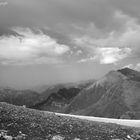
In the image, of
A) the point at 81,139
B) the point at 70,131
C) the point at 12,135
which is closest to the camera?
the point at 12,135

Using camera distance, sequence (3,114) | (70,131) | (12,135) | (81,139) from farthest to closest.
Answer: (3,114) < (70,131) < (81,139) < (12,135)

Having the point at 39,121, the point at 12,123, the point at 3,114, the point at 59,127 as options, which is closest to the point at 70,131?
the point at 59,127

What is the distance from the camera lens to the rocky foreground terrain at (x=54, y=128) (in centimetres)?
2273

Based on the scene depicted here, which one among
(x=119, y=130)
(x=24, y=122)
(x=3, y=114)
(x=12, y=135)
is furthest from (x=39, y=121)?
(x=119, y=130)

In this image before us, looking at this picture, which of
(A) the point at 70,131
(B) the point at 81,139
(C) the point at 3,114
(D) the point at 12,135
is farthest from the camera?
(C) the point at 3,114

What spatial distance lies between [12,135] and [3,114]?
5.55m

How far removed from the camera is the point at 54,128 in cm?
2486

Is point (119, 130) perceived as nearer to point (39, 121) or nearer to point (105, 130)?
point (105, 130)

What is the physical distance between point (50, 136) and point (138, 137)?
9.05 metres

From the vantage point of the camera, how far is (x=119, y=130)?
90.5 ft

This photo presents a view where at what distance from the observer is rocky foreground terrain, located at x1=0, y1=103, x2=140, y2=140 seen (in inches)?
895

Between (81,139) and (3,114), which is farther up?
(3,114)

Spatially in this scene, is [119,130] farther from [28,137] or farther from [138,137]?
[28,137]

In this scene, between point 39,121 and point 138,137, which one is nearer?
point 138,137
